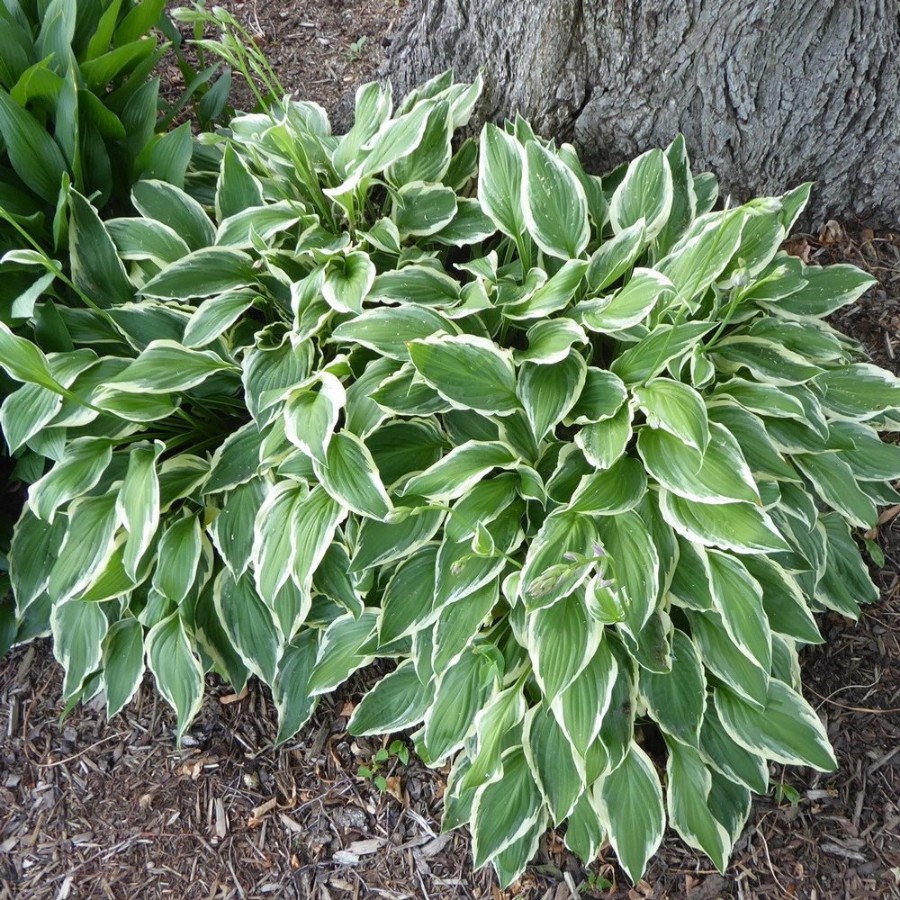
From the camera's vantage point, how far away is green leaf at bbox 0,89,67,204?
6.51ft

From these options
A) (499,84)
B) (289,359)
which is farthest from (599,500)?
(499,84)

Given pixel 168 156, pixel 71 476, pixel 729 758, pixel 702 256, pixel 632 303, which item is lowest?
pixel 729 758

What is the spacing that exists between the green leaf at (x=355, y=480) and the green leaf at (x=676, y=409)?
579 millimetres

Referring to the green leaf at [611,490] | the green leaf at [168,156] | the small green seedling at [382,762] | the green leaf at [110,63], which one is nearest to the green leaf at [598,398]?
the green leaf at [611,490]

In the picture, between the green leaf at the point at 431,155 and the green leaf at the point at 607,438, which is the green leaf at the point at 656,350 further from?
the green leaf at the point at 431,155

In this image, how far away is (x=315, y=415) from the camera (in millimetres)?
1781

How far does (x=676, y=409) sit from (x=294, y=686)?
46.3 inches

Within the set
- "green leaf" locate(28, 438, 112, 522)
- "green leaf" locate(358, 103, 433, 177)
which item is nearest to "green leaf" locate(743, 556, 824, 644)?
"green leaf" locate(358, 103, 433, 177)

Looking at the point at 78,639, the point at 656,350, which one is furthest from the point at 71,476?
the point at 656,350

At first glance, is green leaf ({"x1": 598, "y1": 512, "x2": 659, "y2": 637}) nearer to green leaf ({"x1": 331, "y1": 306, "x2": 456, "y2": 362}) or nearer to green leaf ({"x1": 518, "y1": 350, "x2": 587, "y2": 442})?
green leaf ({"x1": 518, "y1": 350, "x2": 587, "y2": 442})

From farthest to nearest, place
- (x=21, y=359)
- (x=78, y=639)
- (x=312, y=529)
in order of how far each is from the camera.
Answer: (x=78, y=639), (x=312, y=529), (x=21, y=359)

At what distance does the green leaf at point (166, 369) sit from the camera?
1.86m

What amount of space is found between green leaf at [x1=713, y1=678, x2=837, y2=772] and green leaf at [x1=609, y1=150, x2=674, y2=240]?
112 centimetres

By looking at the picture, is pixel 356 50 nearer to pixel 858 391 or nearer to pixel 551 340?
pixel 551 340
